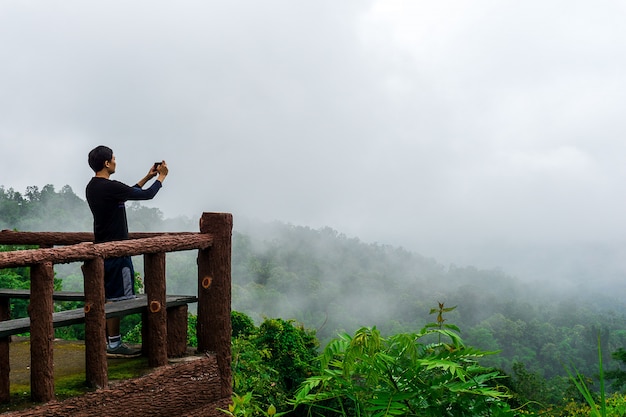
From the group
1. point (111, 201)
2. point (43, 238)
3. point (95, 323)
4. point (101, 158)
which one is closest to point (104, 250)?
point (95, 323)

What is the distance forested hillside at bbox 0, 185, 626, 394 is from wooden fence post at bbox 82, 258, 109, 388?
120ft

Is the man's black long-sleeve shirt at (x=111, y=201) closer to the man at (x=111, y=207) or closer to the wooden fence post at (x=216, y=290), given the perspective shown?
the man at (x=111, y=207)

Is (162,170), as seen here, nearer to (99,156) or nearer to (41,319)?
(99,156)

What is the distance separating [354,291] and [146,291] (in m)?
73.9

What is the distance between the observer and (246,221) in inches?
3516

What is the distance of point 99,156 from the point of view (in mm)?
5469

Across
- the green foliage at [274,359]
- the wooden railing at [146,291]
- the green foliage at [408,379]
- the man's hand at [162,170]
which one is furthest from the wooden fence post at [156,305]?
the green foliage at [274,359]

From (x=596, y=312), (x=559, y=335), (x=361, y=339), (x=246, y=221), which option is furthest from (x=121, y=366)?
(x=596, y=312)

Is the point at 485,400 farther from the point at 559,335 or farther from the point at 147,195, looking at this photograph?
the point at 559,335

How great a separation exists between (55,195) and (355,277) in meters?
42.1

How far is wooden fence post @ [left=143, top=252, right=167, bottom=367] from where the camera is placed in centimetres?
524

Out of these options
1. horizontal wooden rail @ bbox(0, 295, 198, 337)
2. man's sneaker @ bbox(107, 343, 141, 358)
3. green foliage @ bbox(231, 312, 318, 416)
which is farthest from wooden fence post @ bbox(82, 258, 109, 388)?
green foliage @ bbox(231, 312, 318, 416)

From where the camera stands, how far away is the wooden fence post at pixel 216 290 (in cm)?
566

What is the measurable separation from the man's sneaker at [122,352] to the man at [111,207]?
0.08ft
